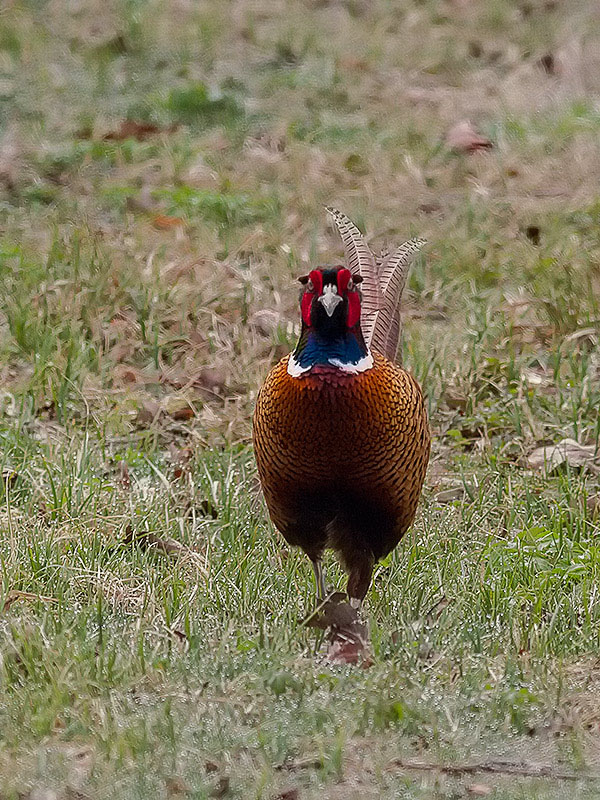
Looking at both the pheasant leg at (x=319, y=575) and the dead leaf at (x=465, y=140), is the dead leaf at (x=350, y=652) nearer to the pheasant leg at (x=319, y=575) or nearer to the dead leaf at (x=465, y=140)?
the pheasant leg at (x=319, y=575)

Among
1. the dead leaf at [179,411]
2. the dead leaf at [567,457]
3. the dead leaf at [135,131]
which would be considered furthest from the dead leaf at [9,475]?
the dead leaf at [135,131]

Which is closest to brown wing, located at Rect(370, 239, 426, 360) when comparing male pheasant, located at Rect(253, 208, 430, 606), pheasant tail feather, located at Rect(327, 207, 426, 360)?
pheasant tail feather, located at Rect(327, 207, 426, 360)

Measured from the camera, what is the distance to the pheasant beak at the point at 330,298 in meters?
3.53

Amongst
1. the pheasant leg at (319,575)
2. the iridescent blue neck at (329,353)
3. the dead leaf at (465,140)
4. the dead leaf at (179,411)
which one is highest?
the dead leaf at (465,140)

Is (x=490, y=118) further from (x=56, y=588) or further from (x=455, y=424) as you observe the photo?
(x=56, y=588)

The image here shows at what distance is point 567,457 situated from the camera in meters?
4.88

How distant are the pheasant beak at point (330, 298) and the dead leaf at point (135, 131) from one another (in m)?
4.29

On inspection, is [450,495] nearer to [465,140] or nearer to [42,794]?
[42,794]

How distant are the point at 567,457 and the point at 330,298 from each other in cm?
166

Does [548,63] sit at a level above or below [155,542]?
above

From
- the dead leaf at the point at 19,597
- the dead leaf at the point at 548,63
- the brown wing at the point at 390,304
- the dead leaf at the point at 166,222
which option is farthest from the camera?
the dead leaf at the point at 548,63

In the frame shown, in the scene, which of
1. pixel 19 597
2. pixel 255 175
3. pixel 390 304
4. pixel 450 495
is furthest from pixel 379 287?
pixel 255 175

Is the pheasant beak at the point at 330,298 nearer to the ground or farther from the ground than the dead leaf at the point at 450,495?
farther from the ground

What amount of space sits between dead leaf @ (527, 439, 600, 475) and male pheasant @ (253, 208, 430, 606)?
108cm
